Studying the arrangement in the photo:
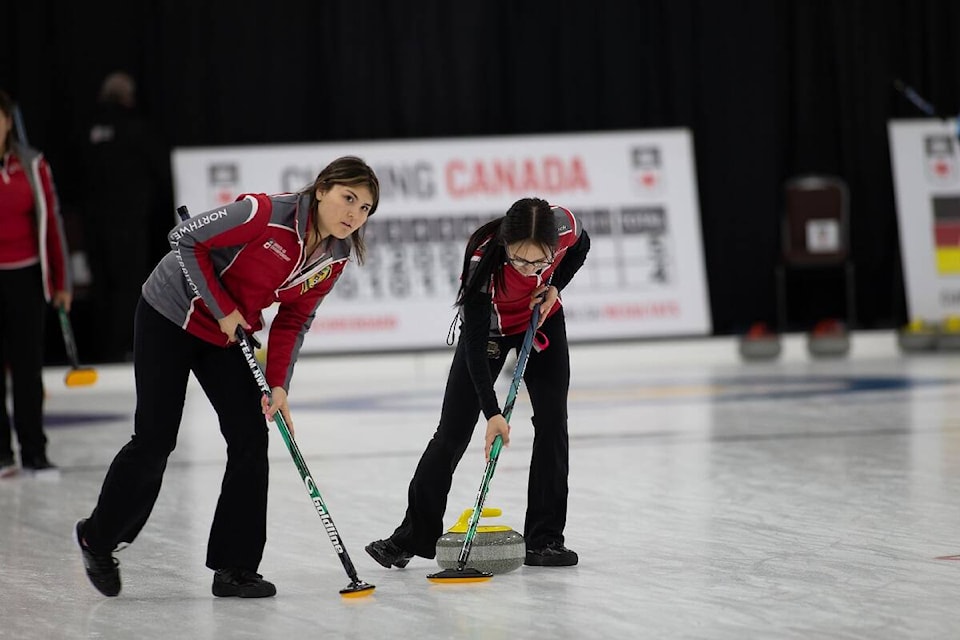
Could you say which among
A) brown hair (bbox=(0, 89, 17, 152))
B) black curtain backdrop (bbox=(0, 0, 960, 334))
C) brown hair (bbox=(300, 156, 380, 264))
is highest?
black curtain backdrop (bbox=(0, 0, 960, 334))

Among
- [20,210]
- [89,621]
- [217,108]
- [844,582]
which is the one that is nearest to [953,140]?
[217,108]

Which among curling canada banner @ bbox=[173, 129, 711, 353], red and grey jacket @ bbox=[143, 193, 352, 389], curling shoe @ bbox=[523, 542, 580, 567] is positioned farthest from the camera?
curling canada banner @ bbox=[173, 129, 711, 353]

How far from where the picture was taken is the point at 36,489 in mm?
5152

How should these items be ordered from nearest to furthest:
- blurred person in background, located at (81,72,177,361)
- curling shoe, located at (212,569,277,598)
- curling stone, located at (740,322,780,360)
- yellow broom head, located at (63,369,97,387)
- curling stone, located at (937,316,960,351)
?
curling shoe, located at (212,569,277,598) < yellow broom head, located at (63,369,97,387) < blurred person in background, located at (81,72,177,361) < curling stone, located at (740,322,780,360) < curling stone, located at (937,316,960,351)

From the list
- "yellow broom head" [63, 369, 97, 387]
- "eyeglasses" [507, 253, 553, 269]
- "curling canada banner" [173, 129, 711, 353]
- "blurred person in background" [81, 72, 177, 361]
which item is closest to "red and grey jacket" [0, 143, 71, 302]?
"yellow broom head" [63, 369, 97, 387]

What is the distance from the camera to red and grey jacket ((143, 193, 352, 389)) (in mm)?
3193

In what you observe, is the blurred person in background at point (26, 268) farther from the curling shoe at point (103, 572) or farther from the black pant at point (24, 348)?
the curling shoe at point (103, 572)

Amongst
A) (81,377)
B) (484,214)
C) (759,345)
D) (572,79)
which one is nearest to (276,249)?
(81,377)

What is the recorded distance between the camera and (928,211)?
1046 centimetres

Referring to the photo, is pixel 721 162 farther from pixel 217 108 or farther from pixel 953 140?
pixel 217 108

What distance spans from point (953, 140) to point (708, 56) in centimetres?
184

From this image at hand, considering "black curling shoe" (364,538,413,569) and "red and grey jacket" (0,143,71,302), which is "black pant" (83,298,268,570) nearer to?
"black curling shoe" (364,538,413,569)

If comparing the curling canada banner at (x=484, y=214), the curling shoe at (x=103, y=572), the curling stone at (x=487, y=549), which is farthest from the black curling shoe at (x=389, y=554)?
the curling canada banner at (x=484, y=214)

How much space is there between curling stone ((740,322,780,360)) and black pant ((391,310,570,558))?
6402 millimetres
